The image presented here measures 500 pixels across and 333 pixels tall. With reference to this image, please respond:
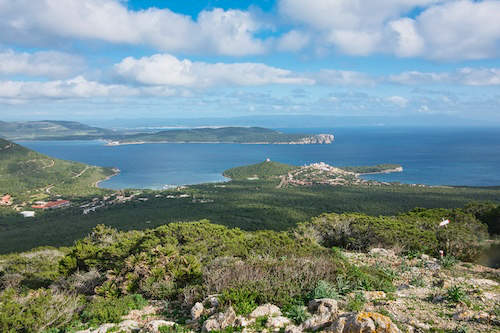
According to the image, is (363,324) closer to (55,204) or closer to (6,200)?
(55,204)

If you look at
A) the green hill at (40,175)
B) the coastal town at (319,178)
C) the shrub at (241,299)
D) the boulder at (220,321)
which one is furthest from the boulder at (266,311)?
the green hill at (40,175)

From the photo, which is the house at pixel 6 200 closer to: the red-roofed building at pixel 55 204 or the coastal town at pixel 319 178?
the red-roofed building at pixel 55 204

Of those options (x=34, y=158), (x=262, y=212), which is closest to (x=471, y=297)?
(x=262, y=212)

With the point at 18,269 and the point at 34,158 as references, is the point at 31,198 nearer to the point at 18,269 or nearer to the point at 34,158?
the point at 34,158

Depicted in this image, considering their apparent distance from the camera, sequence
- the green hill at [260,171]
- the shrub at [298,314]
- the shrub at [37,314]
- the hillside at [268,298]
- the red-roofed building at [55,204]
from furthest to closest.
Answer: the green hill at [260,171] → the red-roofed building at [55,204] → the shrub at [37,314] → the shrub at [298,314] → the hillside at [268,298]

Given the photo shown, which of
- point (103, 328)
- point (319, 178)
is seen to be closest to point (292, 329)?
point (103, 328)
